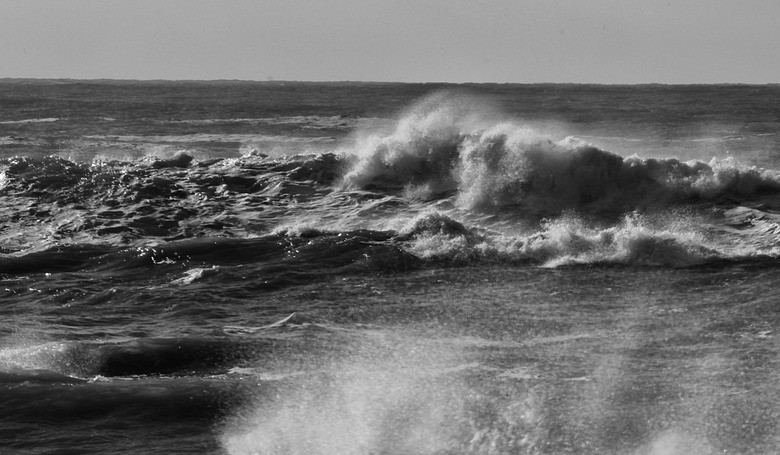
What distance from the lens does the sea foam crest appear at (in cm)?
1864

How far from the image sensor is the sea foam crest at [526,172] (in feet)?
61.2

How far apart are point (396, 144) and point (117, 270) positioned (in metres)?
8.57

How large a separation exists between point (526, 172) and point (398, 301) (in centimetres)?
719

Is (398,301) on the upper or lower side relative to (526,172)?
lower

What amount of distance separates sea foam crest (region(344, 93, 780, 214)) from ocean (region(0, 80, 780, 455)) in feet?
0.17

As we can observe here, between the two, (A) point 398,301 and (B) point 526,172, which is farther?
(B) point 526,172

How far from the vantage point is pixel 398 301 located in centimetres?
1352

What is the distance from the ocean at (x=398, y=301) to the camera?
9.09 metres

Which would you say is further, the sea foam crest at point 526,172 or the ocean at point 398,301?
the sea foam crest at point 526,172

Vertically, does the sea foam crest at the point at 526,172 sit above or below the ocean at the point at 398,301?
above

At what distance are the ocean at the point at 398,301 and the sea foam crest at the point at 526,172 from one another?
0.05 m

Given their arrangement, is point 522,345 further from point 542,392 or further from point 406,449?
point 406,449

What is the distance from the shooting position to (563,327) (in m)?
11.8

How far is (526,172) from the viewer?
A: 65.5ft
